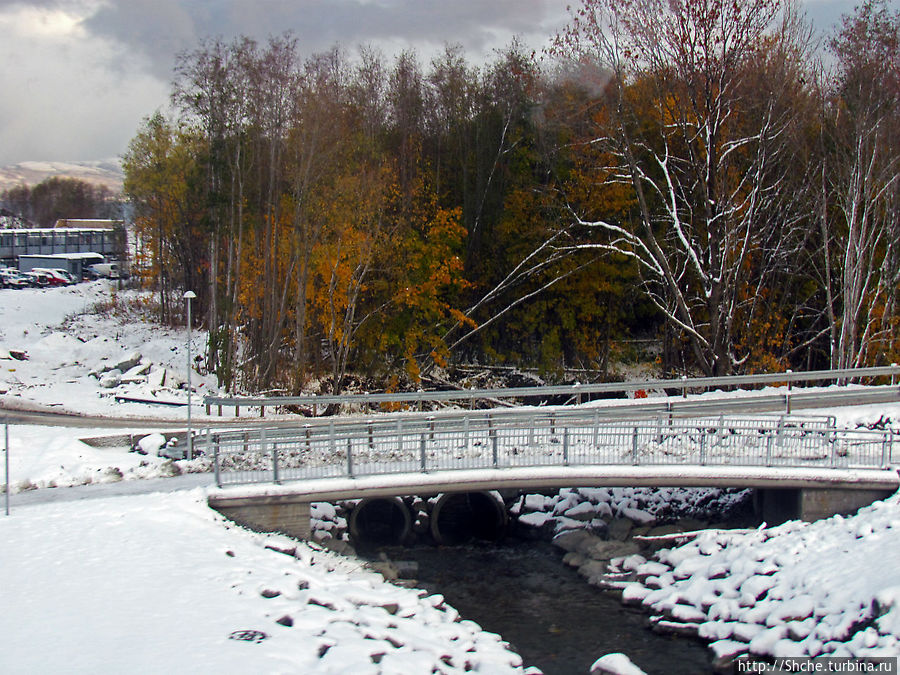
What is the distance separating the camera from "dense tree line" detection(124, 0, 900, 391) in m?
28.1

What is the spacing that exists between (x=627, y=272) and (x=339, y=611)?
80.1 feet

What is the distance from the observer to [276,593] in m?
13.0

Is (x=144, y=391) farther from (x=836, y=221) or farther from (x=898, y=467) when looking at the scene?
(x=836, y=221)

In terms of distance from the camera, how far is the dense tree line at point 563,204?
1105 inches

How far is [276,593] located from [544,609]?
5396 mm

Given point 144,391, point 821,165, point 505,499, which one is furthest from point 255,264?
point 821,165

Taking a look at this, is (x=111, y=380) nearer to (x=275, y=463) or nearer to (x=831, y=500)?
(x=275, y=463)

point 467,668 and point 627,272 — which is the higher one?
point 627,272

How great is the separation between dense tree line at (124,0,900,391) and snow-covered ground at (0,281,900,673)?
1234cm

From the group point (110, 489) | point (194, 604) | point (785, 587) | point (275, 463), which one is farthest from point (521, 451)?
point (110, 489)

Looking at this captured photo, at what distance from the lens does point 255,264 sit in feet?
116

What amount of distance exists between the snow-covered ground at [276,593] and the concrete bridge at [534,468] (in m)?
0.66

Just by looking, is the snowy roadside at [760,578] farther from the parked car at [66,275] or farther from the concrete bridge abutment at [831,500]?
the parked car at [66,275]

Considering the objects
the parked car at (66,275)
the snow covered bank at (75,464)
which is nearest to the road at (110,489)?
the snow covered bank at (75,464)
